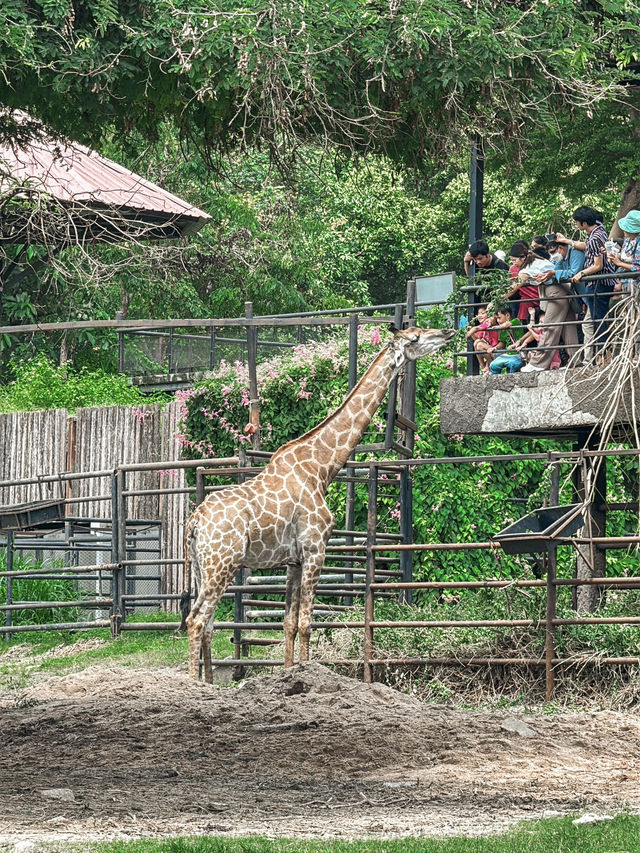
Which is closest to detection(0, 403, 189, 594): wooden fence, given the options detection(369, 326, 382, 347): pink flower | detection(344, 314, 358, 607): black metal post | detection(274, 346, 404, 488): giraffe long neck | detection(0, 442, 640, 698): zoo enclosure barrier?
detection(0, 442, 640, 698): zoo enclosure barrier

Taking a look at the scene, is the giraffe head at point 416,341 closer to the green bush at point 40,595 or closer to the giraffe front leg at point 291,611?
the giraffe front leg at point 291,611

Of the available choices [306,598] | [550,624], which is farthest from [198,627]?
[550,624]

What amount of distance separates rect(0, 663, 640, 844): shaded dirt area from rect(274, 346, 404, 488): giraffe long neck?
225 cm

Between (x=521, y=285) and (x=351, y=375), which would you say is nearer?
(x=521, y=285)

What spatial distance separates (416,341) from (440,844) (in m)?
7.94

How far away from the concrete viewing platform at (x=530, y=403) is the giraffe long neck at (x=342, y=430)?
0.80 m

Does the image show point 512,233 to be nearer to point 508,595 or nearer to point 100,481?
point 100,481

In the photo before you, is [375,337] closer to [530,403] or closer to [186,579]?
[186,579]

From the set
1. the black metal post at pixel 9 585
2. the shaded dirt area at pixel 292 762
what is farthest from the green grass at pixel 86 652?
the shaded dirt area at pixel 292 762

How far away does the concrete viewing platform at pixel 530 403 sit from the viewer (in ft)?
44.4

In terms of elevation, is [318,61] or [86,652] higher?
[318,61]

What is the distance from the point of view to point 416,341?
46.2 ft

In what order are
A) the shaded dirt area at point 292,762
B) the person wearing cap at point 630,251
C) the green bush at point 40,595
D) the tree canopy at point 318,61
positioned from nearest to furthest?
the shaded dirt area at point 292,762 < the tree canopy at point 318,61 < the person wearing cap at point 630,251 < the green bush at point 40,595

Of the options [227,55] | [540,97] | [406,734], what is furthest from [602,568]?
[227,55]
